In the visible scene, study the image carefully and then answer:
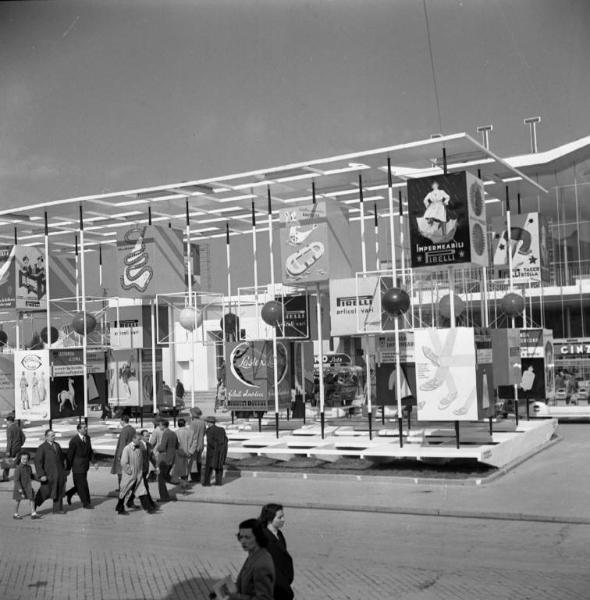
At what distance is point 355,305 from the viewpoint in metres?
21.6

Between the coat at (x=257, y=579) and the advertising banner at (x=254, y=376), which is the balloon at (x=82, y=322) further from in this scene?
the coat at (x=257, y=579)

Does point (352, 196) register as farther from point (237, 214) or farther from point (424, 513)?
point (424, 513)

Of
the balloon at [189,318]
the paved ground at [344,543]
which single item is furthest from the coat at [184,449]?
the balloon at [189,318]

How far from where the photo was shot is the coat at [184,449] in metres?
16.9

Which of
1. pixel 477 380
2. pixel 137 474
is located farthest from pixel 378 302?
pixel 137 474

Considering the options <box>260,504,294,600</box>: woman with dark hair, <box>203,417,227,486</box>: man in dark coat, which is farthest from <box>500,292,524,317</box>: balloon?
<box>260,504,294,600</box>: woman with dark hair

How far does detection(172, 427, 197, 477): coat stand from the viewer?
1694 centimetres

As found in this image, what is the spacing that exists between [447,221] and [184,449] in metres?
6.99

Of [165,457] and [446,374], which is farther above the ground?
[446,374]

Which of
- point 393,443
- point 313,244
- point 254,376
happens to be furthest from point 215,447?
point 313,244

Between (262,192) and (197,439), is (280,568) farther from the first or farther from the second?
(262,192)

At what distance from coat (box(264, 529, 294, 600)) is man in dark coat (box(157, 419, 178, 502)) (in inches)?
404

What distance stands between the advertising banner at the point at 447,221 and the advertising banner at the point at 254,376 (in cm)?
504

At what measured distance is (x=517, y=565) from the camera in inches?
420
